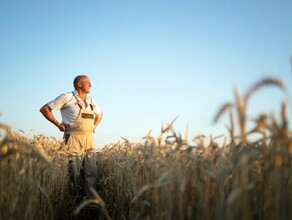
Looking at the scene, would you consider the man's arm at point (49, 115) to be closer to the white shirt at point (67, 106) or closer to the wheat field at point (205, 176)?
the white shirt at point (67, 106)

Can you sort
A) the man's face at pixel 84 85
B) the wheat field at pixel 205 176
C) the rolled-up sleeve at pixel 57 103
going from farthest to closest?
the man's face at pixel 84 85 → the rolled-up sleeve at pixel 57 103 → the wheat field at pixel 205 176

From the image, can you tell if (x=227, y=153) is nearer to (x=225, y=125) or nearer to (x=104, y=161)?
(x=225, y=125)

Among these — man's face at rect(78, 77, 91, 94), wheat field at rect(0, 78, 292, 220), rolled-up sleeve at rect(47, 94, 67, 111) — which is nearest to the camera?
wheat field at rect(0, 78, 292, 220)

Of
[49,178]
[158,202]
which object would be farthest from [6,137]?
[158,202]

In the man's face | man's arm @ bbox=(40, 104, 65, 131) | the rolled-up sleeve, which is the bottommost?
man's arm @ bbox=(40, 104, 65, 131)

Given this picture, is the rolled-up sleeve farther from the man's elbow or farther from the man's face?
the man's face

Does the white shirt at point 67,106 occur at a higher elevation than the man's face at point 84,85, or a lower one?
lower

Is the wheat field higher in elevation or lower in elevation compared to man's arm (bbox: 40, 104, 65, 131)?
lower

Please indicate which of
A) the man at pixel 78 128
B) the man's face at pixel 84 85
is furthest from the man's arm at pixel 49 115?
the man's face at pixel 84 85

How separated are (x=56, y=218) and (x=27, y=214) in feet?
4.78

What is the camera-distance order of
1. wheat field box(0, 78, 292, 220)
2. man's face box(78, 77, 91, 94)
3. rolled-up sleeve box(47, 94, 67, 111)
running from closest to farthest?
wheat field box(0, 78, 292, 220) < rolled-up sleeve box(47, 94, 67, 111) < man's face box(78, 77, 91, 94)

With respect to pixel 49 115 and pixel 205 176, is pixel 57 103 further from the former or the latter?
pixel 205 176

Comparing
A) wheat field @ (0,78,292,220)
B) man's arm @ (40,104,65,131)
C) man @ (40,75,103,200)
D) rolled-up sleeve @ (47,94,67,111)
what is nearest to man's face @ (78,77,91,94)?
man @ (40,75,103,200)

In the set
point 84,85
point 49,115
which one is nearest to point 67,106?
point 49,115
